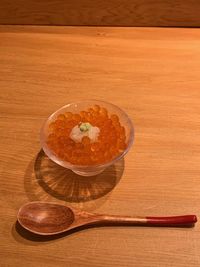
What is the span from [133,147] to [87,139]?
148 millimetres

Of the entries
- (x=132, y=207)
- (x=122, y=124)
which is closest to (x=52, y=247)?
(x=132, y=207)

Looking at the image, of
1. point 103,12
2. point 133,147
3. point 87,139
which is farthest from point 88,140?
point 103,12

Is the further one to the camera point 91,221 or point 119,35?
point 119,35

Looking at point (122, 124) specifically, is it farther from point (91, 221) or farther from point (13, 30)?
point (13, 30)

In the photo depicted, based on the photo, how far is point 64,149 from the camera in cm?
63

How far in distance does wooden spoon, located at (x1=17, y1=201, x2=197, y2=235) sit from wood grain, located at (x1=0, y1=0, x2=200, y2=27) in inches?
28.2

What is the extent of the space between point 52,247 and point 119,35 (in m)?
0.73

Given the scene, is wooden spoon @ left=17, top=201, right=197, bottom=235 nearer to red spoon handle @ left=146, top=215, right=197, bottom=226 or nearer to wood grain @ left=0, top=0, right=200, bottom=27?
red spoon handle @ left=146, top=215, right=197, bottom=226

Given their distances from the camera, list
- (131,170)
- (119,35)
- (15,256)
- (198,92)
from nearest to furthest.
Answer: (15,256), (131,170), (198,92), (119,35)

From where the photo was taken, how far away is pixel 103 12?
Result: 3.57 ft

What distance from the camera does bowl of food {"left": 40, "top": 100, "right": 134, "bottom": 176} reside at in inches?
24.3

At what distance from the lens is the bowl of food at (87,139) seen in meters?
0.62

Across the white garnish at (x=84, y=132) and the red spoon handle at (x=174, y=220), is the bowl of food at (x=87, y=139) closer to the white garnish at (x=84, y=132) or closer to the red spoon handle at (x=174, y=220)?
the white garnish at (x=84, y=132)

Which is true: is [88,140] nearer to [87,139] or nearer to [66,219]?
[87,139]
